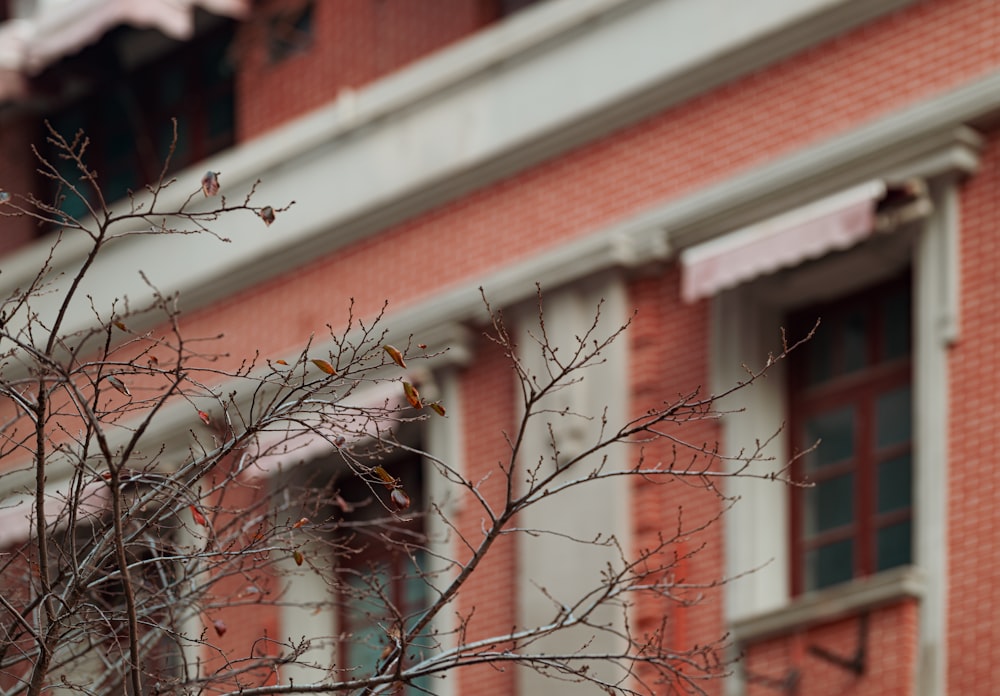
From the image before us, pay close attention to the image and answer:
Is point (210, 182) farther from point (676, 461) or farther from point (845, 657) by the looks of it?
point (676, 461)

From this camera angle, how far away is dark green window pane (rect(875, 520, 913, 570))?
14.1 metres

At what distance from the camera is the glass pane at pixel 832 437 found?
48.2 feet

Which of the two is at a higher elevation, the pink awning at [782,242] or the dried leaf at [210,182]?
the pink awning at [782,242]

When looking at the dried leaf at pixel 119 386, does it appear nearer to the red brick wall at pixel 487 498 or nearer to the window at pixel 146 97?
the red brick wall at pixel 487 498

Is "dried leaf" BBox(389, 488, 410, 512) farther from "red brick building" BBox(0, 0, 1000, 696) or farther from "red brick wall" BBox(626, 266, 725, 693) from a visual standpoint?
"red brick wall" BBox(626, 266, 725, 693)

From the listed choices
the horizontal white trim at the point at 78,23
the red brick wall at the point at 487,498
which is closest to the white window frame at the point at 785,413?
the red brick wall at the point at 487,498

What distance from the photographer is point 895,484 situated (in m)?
14.3

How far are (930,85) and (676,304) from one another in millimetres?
2243

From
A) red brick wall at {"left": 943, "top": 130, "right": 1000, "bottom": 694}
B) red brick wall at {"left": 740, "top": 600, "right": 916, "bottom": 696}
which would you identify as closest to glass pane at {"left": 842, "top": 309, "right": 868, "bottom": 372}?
red brick wall at {"left": 943, "top": 130, "right": 1000, "bottom": 694}

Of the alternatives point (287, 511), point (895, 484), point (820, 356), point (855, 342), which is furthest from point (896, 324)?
point (287, 511)

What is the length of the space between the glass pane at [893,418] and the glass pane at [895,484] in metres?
A: 0.13

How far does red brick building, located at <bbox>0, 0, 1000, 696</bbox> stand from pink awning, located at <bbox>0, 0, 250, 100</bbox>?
7 cm

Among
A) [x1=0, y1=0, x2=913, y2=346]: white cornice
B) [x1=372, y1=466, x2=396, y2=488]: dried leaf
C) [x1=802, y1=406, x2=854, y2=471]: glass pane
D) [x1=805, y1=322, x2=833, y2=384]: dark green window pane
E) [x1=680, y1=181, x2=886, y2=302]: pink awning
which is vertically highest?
[x1=0, y1=0, x2=913, y2=346]: white cornice

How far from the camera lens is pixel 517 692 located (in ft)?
51.0
